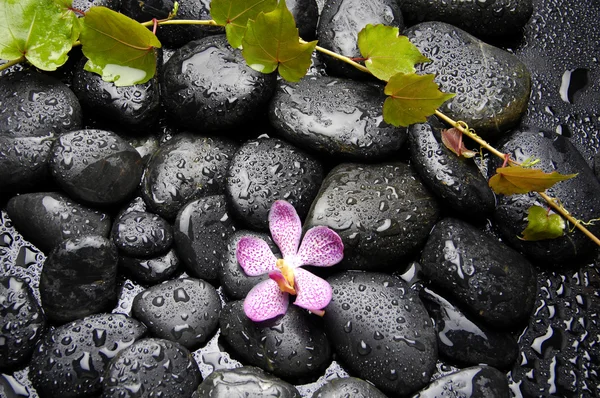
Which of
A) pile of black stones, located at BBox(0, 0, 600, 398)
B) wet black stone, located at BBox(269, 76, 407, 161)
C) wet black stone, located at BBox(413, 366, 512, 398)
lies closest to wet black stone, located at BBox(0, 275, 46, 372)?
pile of black stones, located at BBox(0, 0, 600, 398)

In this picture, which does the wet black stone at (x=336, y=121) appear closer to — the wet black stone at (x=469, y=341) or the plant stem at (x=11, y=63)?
the wet black stone at (x=469, y=341)

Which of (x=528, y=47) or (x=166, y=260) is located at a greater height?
(x=528, y=47)

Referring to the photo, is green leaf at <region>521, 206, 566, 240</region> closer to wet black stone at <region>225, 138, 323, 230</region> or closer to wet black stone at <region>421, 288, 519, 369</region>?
wet black stone at <region>421, 288, 519, 369</region>

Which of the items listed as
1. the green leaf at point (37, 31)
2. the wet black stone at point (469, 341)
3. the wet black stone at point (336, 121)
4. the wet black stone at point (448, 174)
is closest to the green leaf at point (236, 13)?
the wet black stone at point (336, 121)

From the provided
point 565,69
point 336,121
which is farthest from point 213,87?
point 565,69

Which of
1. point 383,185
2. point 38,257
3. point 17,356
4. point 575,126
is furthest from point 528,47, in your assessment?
point 17,356

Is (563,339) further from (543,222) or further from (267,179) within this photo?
(267,179)

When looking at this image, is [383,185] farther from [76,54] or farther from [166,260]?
[76,54]
